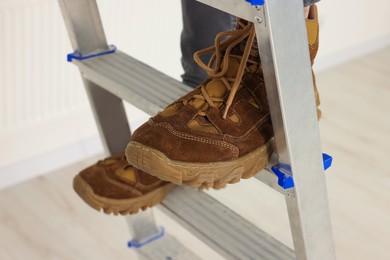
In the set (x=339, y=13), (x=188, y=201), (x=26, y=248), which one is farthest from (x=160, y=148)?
(x=339, y=13)

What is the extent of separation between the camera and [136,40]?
1992 mm

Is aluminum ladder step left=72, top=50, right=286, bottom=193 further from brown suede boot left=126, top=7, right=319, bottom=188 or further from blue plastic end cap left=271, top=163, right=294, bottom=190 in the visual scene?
blue plastic end cap left=271, top=163, right=294, bottom=190

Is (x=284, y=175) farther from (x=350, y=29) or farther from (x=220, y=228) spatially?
(x=350, y=29)

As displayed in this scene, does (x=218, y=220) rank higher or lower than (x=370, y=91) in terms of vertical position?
higher

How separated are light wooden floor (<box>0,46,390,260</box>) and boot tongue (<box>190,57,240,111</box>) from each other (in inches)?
33.1

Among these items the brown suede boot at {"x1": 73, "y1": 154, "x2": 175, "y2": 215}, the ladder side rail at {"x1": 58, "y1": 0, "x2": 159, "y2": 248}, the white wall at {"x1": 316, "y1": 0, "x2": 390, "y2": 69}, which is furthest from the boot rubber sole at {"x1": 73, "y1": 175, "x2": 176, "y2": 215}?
the white wall at {"x1": 316, "y1": 0, "x2": 390, "y2": 69}

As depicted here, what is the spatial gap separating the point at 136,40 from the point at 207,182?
1.25m

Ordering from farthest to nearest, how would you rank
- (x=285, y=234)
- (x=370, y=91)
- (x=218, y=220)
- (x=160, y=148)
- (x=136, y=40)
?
1. (x=370, y=91)
2. (x=136, y=40)
3. (x=285, y=234)
4. (x=218, y=220)
5. (x=160, y=148)

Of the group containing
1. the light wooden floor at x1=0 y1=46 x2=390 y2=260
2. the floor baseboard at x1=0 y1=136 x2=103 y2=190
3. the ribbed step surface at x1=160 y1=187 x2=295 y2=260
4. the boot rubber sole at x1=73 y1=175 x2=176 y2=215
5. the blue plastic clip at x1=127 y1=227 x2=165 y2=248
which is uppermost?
the boot rubber sole at x1=73 y1=175 x2=176 y2=215

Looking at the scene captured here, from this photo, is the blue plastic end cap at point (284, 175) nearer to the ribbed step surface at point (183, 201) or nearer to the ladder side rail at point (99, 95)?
the ribbed step surface at point (183, 201)

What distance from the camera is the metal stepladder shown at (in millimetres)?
694

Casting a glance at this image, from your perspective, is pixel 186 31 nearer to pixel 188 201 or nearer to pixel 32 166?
pixel 188 201

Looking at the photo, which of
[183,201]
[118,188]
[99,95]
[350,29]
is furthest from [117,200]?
[350,29]

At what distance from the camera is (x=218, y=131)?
0.82 metres
